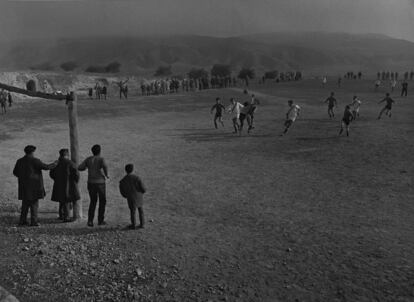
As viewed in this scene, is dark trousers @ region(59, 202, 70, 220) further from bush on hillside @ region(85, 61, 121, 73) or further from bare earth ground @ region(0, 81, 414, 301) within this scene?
bush on hillside @ region(85, 61, 121, 73)

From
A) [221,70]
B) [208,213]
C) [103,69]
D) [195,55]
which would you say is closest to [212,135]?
[208,213]

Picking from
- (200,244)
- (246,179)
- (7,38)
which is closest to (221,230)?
(200,244)

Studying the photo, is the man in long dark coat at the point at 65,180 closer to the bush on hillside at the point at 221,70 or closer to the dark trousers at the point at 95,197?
the dark trousers at the point at 95,197

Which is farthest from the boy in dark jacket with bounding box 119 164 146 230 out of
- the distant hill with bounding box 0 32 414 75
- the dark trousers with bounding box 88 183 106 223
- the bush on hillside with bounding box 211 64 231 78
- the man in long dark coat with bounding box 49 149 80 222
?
the distant hill with bounding box 0 32 414 75

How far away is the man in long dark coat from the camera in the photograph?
8898mm

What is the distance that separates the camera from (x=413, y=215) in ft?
31.0

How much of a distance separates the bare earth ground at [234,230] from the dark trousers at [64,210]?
0.88 ft

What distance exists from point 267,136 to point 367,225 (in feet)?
36.4

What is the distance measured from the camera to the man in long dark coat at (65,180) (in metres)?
8.90

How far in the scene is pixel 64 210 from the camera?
358 inches

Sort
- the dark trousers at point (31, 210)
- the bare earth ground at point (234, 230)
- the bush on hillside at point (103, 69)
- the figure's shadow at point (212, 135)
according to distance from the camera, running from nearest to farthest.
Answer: the bare earth ground at point (234, 230) → the dark trousers at point (31, 210) → the figure's shadow at point (212, 135) → the bush on hillside at point (103, 69)

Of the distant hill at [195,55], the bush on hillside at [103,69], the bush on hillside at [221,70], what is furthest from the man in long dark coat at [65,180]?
the distant hill at [195,55]

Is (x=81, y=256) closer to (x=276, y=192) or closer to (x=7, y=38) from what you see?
(x=276, y=192)

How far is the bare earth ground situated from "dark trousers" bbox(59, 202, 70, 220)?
0.88 ft
